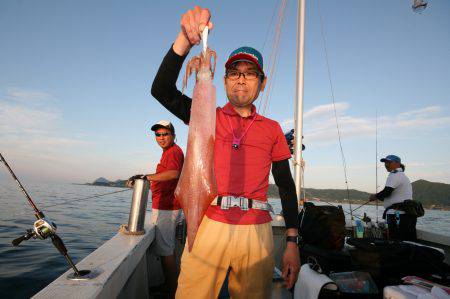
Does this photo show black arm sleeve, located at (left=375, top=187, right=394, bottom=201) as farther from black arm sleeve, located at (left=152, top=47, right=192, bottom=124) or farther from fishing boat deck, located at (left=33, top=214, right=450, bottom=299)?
black arm sleeve, located at (left=152, top=47, right=192, bottom=124)

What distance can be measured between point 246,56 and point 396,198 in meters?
7.27

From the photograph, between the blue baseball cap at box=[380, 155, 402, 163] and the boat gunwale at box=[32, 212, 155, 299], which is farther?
the blue baseball cap at box=[380, 155, 402, 163]

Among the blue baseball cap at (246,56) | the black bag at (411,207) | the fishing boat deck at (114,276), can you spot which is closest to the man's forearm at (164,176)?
the fishing boat deck at (114,276)

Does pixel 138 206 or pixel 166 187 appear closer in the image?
pixel 138 206

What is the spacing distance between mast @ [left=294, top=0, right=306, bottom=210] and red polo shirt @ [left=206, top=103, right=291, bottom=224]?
15.1 ft

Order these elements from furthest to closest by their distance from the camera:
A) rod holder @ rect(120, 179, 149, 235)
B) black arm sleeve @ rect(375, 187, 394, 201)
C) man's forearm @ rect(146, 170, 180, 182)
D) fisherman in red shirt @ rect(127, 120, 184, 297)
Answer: black arm sleeve @ rect(375, 187, 394, 201) < fisherman in red shirt @ rect(127, 120, 184, 297) < man's forearm @ rect(146, 170, 180, 182) < rod holder @ rect(120, 179, 149, 235)

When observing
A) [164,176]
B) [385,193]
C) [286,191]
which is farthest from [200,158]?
[385,193]

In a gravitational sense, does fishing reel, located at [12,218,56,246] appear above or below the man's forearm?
below

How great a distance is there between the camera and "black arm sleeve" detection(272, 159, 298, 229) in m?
2.61

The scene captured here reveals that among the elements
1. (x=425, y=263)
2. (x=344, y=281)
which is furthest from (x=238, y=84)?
(x=425, y=263)

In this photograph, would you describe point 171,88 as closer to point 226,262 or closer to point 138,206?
point 226,262

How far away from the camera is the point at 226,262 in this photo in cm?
219

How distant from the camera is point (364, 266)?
355 centimetres

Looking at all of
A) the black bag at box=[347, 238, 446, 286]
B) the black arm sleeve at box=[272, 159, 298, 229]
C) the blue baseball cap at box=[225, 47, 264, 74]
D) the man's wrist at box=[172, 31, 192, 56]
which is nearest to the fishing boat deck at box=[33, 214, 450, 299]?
the black bag at box=[347, 238, 446, 286]
